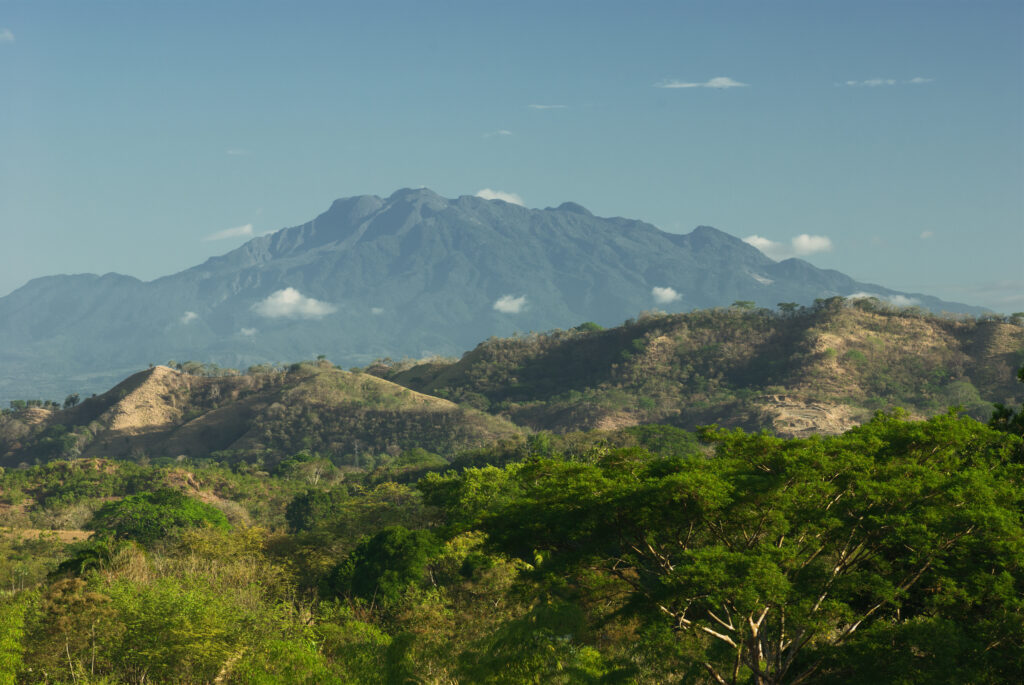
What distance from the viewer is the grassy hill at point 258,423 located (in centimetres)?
14375

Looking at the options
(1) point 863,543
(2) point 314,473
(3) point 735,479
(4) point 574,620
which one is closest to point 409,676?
(4) point 574,620

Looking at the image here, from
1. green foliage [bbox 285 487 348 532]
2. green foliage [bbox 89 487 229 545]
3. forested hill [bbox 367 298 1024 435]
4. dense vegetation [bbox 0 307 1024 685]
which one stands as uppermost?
dense vegetation [bbox 0 307 1024 685]

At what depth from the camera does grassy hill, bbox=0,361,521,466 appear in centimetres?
14375

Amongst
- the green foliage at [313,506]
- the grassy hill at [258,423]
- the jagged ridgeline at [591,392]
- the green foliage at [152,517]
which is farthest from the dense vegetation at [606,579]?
the grassy hill at [258,423]

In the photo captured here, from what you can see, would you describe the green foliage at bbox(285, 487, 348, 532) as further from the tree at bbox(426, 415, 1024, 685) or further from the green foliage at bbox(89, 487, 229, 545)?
the tree at bbox(426, 415, 1024, 685)

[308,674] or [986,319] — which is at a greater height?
[308,674]

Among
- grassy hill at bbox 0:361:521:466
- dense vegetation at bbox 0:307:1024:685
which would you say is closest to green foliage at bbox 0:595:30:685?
dense vegetation at bbox 0:307:1024:685

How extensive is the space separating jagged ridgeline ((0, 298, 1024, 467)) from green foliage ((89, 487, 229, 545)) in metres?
64.9

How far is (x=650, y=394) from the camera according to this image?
147375 mm

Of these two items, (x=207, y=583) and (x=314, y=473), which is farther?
(x=314, y=473)

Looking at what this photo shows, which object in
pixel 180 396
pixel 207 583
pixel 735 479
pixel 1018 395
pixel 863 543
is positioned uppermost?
pixel 735 479

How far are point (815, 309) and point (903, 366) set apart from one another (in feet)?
77.3

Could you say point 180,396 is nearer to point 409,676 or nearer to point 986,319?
point 986,319

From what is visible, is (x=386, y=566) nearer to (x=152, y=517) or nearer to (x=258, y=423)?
(x=152, y=517)
